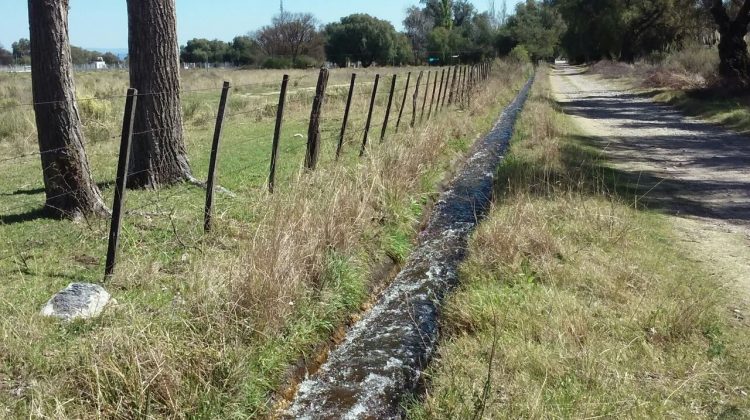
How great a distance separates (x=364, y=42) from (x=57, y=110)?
82166mm

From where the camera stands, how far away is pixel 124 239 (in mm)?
6105

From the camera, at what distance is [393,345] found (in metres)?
5.33

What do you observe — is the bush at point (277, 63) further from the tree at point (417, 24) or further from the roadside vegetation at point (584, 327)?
the roadside vegetation at point (584, 327)

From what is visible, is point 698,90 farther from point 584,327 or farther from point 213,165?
point 213,165

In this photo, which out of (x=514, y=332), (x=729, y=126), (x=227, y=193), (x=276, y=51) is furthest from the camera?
(x=276, y=51)

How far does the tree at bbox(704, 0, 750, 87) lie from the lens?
2277cm

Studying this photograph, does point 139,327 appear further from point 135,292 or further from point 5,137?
point 5,137

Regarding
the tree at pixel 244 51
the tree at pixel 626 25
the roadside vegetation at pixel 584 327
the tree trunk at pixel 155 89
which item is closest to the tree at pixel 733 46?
the roadside vegetation at pixel 584 327

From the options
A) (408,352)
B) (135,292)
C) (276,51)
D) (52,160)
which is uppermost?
(276,51)

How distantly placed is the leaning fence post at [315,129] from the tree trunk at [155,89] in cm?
192

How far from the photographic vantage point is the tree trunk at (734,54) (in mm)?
22844

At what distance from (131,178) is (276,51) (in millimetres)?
90610

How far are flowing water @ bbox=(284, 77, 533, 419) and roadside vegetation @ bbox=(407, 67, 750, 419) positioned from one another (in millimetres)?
237

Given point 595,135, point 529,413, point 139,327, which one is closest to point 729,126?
point 595,135
